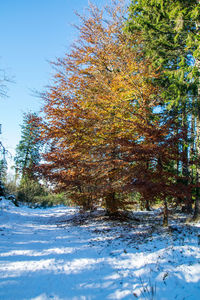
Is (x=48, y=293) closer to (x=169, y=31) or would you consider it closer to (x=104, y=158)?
(x=104, y=158)

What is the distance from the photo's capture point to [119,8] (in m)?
11.4

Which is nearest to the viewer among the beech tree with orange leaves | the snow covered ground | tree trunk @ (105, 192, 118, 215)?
the snow covered ground

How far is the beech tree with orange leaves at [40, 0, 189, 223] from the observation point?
265 inches

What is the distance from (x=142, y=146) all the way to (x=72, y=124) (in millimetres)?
4429

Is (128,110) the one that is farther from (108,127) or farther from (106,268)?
(106,268)

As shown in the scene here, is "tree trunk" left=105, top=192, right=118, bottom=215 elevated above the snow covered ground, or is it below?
above

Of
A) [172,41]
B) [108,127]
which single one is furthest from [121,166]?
[172,41]

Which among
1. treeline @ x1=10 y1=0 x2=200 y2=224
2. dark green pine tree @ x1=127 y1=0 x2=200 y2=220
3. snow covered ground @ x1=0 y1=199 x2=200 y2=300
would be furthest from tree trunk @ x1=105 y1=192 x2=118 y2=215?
dark green pine tree @ x1=127 y1=0 x2=200 y2=220

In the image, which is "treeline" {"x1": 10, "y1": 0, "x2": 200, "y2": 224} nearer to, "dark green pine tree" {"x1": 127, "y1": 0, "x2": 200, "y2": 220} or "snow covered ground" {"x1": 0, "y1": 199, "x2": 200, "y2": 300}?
"dark green pine tree" {"x1": 127, "y1": 0, "x2": 200, "y2": 220}

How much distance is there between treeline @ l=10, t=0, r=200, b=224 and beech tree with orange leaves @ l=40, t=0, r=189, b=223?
51 millimetres

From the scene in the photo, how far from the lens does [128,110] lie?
8.21m

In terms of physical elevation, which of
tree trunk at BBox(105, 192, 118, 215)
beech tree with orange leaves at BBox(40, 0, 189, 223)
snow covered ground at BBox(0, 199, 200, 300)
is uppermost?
beech tree with orange leaves at BBox(40, 0, 189, 223)

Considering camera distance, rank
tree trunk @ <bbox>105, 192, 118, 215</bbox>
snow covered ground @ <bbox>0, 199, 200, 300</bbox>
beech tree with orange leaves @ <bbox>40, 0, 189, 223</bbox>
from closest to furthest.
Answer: snow covered ground @ <bbox>0, 199, 200, 300</bbox>, beech tree with orange leaves @ <bbox>40, 0, 189, 223</bbox>, tree trunk @ <bbox>105, 192, 118, 215</bbox>

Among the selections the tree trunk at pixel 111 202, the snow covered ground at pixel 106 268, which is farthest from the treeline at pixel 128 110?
the snow covered ground at pixel 106 268
